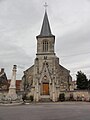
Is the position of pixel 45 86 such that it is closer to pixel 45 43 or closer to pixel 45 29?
pixel 45 43

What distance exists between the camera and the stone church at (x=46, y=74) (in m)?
42.9

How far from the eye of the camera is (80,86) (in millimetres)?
47469

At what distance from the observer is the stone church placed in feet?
141

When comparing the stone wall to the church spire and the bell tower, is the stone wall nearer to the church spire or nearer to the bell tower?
the bell tower

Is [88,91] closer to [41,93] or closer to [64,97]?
[64,97]

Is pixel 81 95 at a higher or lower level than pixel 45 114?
higher

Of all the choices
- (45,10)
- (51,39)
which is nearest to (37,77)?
(51,39)

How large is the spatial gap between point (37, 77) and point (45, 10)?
22.1m

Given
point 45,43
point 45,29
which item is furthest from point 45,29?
point 45,43

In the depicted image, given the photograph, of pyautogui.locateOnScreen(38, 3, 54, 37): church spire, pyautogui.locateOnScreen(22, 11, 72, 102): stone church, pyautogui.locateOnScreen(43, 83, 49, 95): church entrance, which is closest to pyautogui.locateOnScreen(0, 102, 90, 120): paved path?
pyautogui.locateOnScreen(22, 11, 72, 102): stone church

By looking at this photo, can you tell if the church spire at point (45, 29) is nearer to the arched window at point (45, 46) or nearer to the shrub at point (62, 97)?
the arched window at point (45, 46)

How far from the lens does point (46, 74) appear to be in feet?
147

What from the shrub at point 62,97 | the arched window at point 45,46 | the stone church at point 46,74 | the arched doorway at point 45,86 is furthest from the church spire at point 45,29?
the shrub at point 62,97

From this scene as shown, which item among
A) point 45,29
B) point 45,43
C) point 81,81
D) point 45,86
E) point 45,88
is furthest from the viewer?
point 45,29
